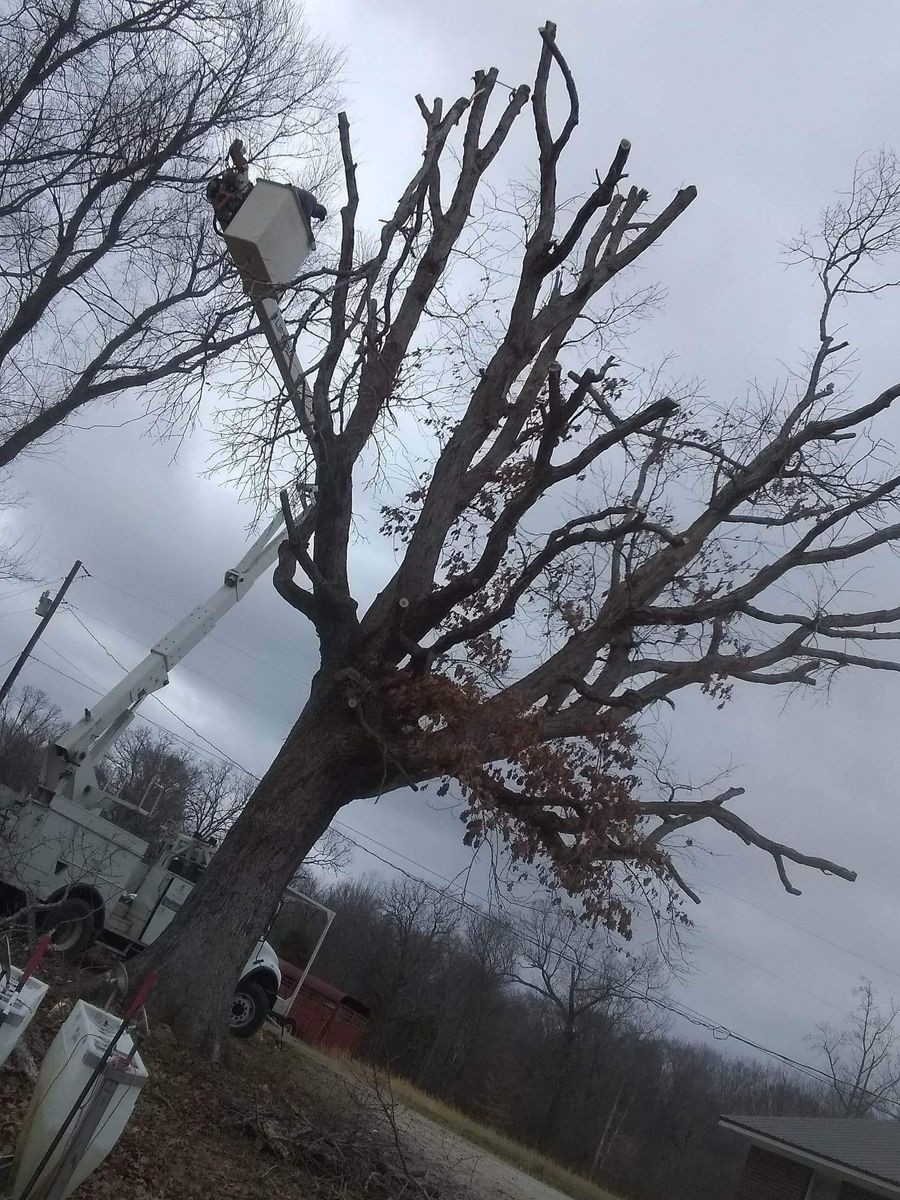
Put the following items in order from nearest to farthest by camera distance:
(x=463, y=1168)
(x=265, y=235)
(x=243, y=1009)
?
1. (x=265, y=235)
2. (x=463, y=1168)
3. (x=243, y=1009)

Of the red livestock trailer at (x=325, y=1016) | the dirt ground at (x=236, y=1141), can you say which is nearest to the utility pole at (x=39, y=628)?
the red livestock trailer at (x=325, y=1016)

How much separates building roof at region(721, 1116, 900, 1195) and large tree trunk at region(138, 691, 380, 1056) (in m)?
13.5

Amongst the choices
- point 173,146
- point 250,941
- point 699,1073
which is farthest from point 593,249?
point 699,1073

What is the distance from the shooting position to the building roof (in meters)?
18.6

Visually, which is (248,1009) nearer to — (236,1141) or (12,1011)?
(236,1141)

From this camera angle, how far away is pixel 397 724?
10.1 metres

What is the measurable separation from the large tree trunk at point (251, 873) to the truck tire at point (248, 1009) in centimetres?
525

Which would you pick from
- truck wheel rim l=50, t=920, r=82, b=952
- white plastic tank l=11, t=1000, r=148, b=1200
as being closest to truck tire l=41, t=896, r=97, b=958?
truck wheel rim l=50, t=920, r=82, b=952

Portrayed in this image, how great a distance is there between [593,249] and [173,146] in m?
5.92

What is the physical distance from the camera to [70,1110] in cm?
505

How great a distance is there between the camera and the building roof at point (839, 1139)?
18583mm

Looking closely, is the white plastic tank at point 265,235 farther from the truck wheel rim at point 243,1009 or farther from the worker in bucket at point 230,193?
the truck wheel rim at point 243,1009

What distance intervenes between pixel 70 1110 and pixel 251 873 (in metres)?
4.85

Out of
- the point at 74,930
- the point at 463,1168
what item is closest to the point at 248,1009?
the point at 74,930
